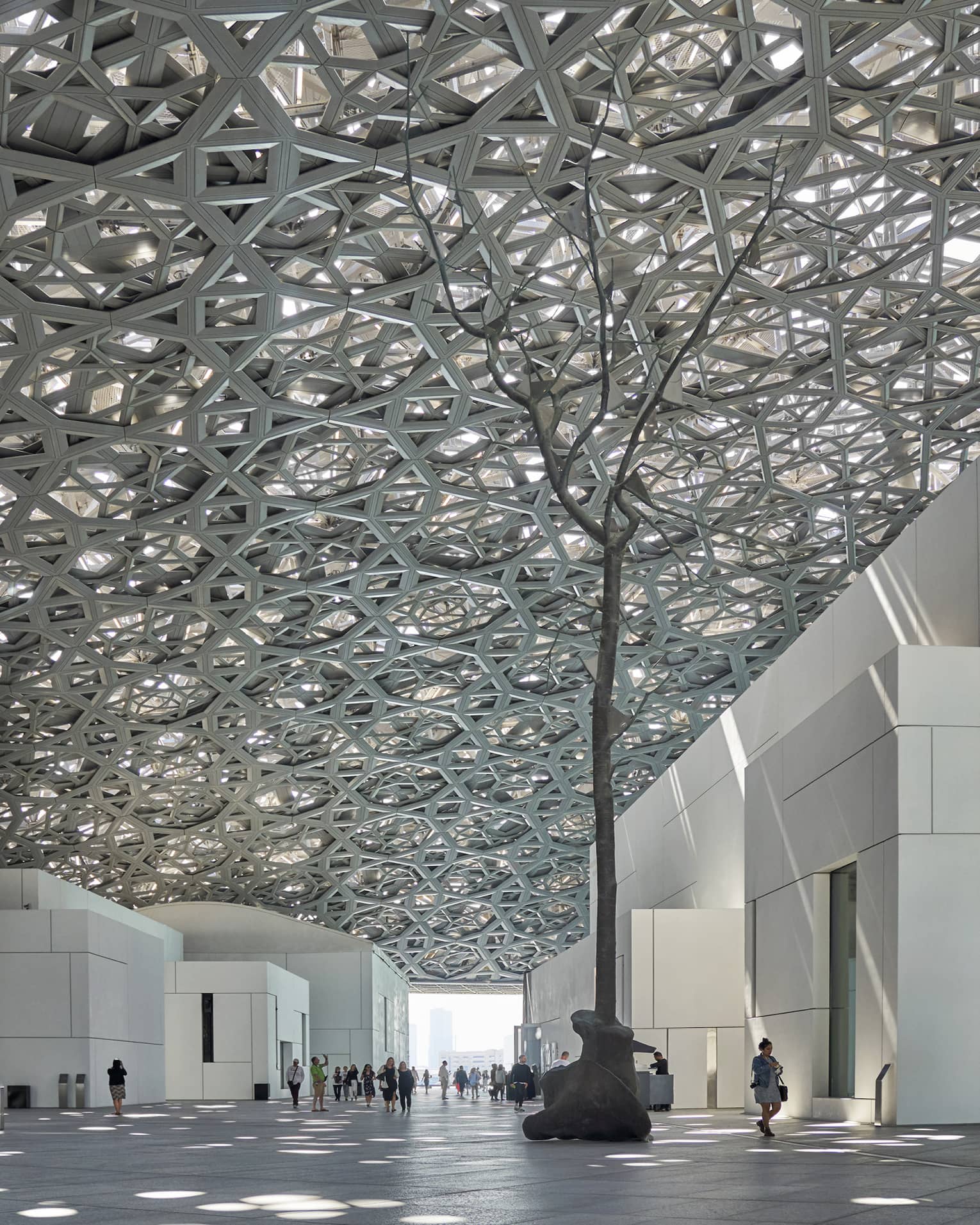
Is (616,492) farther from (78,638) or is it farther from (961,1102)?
(78,638)

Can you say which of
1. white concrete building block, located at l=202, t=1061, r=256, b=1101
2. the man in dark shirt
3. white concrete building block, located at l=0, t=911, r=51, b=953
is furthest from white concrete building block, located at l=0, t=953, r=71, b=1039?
white concrete building block, located at l=202, t=1061, r=256, b=1101

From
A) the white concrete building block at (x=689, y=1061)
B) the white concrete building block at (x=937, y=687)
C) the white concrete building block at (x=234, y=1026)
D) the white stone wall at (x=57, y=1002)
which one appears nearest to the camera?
the white concrete building block at (x=937, y=687)

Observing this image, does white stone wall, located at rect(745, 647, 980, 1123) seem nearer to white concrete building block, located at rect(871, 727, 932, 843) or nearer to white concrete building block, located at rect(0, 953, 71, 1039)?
white concrete building block, located at rect(871, 727, 932, 843)

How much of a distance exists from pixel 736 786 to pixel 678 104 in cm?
1638

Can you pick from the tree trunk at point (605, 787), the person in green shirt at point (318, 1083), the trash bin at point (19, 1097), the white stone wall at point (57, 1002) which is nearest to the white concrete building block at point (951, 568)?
the tree trunk at point (605, 787)

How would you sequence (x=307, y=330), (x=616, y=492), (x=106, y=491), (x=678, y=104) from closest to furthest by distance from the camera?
(x=616, y=492)
(x=678, y=104)
(x=307, y=330)
(x=106, y=491)

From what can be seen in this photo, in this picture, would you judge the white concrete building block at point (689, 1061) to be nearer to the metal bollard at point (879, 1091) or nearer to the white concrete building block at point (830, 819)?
the white concrete building block at point (830, 819)

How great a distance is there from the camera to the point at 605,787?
1492 centimetres

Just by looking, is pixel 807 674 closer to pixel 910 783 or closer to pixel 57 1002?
pixel 910 783

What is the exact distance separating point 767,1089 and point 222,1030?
3306cm

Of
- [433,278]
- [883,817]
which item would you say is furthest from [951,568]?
[433,278]

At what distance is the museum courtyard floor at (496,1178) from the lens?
6777 millimetres

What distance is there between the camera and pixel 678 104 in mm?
23453

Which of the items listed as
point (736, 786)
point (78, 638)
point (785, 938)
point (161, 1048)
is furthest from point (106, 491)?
point (785, 938)
